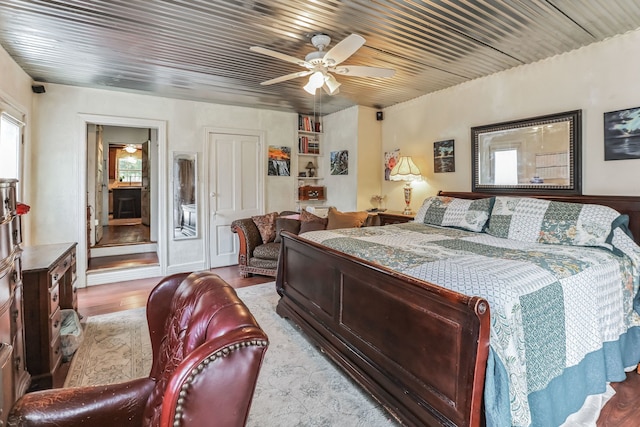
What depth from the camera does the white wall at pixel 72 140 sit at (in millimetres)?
3986

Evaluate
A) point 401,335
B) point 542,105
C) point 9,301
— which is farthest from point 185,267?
point 542,105

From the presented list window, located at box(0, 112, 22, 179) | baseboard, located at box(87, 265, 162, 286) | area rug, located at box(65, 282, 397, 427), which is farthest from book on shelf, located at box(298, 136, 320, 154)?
window, located at box(0, 112, 22, 179)

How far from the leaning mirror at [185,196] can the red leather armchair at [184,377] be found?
12.5 ft

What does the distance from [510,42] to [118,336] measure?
13.9ft

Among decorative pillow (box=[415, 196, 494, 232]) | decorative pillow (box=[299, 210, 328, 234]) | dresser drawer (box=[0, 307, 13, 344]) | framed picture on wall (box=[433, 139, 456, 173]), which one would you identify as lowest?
dresser drawer (box=[0, 307, 13, 344])

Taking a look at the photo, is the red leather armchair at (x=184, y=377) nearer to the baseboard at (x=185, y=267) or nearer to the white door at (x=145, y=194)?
the baseboard at (x=185, y=267)

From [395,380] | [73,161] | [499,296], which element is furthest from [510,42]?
[73,161]

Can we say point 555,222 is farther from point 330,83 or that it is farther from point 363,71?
point 330,83

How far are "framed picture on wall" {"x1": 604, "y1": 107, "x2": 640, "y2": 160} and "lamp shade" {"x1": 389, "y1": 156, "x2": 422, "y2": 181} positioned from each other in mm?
1998

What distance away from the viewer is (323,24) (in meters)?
2.59

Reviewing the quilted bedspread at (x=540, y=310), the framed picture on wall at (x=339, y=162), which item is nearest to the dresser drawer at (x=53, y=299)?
the quilted bedspread at (x=540, y=310)

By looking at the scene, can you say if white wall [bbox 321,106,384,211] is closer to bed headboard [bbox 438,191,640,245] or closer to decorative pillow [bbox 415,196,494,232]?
decorative pillow [bbox 415,196,494,232]

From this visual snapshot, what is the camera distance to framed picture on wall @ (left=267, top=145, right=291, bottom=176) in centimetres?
554

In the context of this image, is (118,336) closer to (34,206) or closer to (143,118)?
(34,206)
